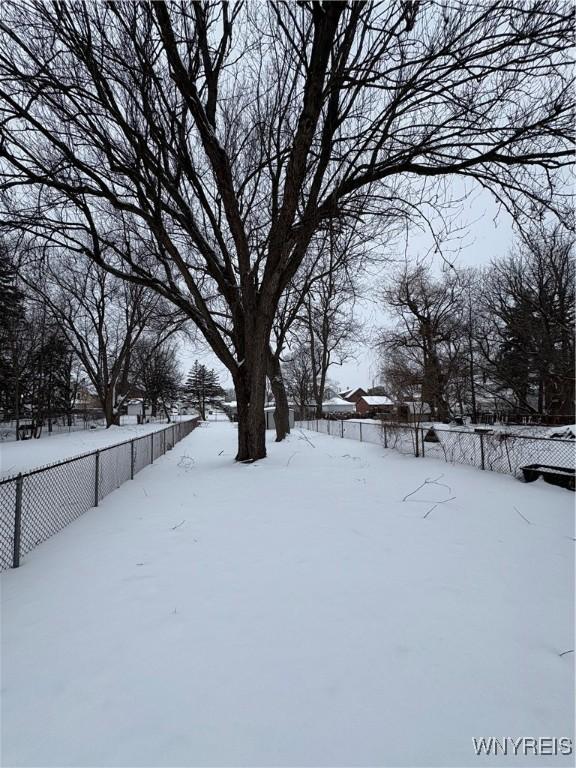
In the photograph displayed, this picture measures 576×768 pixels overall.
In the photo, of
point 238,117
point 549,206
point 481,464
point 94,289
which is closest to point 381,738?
point 481,464

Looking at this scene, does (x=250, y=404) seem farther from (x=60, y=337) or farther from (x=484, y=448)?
(x=60, y=337)

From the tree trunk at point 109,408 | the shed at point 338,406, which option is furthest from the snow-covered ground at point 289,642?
the shed at point 338,406

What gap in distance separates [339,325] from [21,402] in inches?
992

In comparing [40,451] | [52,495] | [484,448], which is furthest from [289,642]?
[40,451]

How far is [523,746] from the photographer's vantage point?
1708mm

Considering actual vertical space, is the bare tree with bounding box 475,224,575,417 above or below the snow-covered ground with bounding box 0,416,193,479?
above

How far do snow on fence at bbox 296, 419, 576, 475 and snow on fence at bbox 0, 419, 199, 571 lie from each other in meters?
8.12

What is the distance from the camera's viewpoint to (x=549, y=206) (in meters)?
7.30

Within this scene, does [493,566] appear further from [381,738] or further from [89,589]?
[89,589]

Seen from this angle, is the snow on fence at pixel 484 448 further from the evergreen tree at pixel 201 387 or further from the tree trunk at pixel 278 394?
the evergreen tree at pixel 201 387

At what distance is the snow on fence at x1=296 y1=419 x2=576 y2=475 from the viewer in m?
8.62

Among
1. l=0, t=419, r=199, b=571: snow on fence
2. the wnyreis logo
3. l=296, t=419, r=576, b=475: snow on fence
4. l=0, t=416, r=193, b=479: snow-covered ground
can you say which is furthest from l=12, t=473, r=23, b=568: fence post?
l=296, t=419, r=576, b=475: snow on fence

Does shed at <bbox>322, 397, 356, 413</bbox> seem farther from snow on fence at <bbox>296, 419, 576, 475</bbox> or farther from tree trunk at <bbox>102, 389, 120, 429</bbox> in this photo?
snow on fence at <bbox>296, 419, 576, 475</bbox>

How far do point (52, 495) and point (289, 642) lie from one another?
15.9 ft
